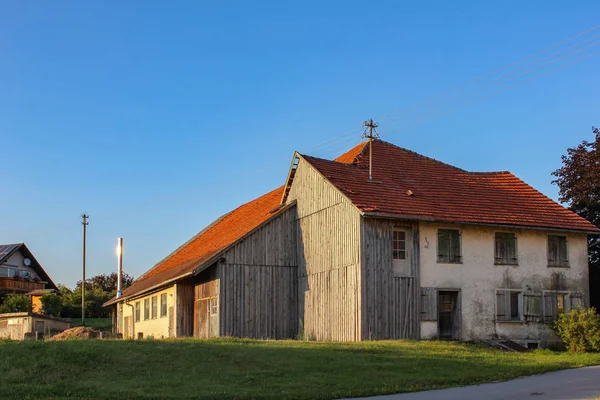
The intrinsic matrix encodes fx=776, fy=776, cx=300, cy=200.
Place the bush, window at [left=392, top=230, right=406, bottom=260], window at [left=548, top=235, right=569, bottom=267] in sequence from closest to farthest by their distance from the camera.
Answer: the bush, window at [left=392, top=230, right=406, bottom=260], window at [left=548, top=235, right=569, bottom=267]

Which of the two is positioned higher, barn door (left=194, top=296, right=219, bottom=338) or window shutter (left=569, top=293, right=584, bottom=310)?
window shutter (left=569, top=293, right=584, bottom=310)

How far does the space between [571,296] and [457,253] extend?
19.4ft

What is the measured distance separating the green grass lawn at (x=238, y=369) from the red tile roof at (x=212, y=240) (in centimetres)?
1061

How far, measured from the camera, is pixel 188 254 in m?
43.3

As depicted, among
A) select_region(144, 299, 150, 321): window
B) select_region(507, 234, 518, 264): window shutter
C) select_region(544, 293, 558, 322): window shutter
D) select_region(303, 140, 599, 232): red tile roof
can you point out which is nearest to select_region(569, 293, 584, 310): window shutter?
select_region(544, 293, 558, 322): window shutter

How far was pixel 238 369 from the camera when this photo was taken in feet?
66.1

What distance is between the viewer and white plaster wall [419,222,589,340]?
30.1 m

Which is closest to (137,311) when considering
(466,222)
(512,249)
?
(466,222)

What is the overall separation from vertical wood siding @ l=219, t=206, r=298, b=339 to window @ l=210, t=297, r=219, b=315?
28 centimetres

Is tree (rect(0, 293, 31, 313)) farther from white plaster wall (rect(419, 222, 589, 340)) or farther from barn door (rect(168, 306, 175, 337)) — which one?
white plaster wall (rect(419, 222, 589, 340))

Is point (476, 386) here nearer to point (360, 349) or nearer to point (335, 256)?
point (360, 349)

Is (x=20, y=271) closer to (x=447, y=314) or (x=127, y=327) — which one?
(x=127, y=327)

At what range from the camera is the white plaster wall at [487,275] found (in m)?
30.1

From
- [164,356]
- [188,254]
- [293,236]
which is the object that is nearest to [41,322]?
Result: [188,254]
